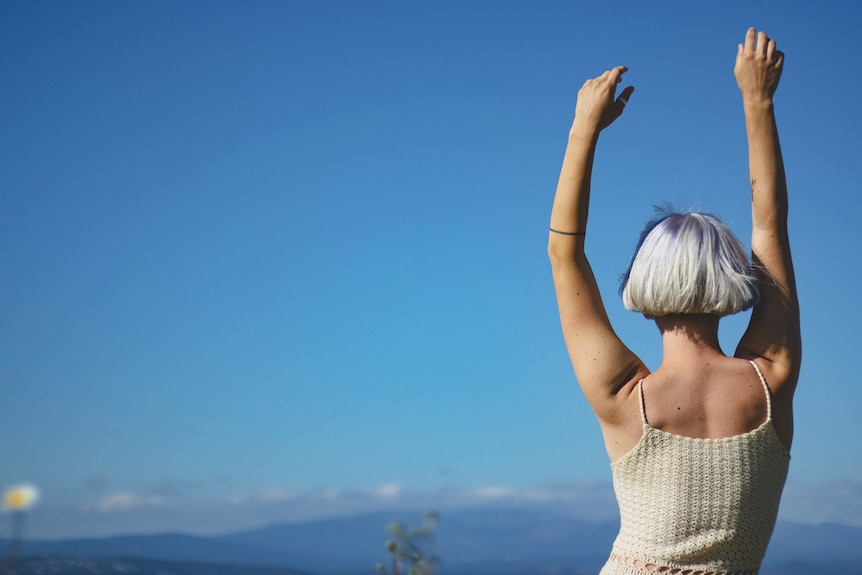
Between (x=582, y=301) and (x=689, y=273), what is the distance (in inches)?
10.9

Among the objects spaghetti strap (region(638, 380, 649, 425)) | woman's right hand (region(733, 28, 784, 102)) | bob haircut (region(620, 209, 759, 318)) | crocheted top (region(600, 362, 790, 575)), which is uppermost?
woman's right hand (region(733, 28, 784, 102))

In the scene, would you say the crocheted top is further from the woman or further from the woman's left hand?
the woman's left hand

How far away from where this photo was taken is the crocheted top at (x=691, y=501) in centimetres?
252

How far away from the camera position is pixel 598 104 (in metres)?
2.73

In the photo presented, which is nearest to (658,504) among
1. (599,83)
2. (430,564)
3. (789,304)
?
(789,304)

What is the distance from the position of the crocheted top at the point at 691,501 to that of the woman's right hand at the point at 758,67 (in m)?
1.00

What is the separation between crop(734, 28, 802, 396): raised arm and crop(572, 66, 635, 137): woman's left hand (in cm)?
41

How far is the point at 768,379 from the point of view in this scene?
2635mm

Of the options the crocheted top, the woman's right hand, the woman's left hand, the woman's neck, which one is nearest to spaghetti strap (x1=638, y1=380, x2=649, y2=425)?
the crocheted top

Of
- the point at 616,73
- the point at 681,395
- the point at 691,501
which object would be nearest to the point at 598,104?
the point at 616,73

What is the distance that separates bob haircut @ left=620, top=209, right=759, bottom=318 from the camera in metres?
2.54

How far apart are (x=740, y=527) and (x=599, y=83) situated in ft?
4.08

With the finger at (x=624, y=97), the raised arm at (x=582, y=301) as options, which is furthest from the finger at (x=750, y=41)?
the raised arm at (x=582, y=301)

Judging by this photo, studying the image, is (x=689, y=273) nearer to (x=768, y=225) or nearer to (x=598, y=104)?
(x=768, y=225)
